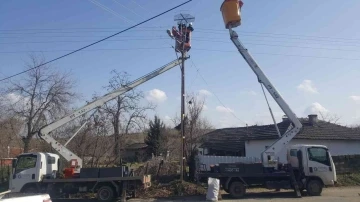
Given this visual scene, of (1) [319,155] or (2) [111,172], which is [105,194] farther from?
(1) [319,155]

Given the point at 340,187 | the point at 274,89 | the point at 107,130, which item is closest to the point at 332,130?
the point at 340,187

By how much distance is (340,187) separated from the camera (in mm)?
23531

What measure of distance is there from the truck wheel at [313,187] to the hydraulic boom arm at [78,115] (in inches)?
379

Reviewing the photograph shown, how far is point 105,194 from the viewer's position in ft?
58.3

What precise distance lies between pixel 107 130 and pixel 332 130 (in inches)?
795

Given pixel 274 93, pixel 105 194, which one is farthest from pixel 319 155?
pixel 105 194

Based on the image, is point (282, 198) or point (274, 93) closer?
point (282, 198)

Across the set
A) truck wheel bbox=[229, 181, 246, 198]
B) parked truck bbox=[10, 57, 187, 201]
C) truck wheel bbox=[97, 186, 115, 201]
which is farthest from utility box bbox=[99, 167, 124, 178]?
truck wheel bbox=[229, 181, 246, 198]

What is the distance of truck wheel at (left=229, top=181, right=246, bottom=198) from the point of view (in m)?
18.5

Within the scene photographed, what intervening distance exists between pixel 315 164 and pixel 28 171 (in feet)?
46.6

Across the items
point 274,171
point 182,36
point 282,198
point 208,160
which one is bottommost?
point 282,198

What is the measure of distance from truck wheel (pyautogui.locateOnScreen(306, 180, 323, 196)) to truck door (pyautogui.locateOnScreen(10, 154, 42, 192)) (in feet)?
43.8

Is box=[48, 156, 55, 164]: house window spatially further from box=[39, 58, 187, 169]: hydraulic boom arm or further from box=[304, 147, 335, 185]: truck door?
box=[304, 147, 335, 185]: truck door

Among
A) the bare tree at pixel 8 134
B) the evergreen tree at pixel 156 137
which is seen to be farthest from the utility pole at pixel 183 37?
the evergreen tree at pixel 156 137
